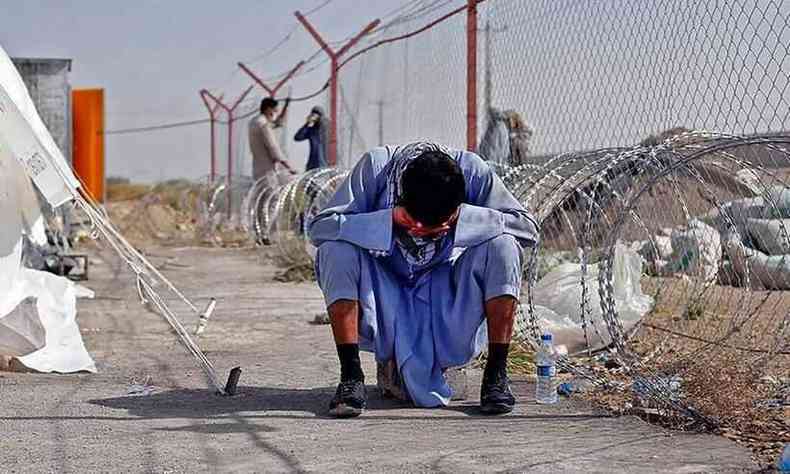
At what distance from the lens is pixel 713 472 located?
11.8ft

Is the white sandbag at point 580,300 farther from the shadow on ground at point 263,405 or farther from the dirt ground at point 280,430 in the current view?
the shadow on ground at point 263,405

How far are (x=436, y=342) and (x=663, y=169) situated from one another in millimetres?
1061

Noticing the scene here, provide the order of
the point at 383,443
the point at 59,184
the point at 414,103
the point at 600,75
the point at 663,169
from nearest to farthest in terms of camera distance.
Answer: the point at 383,443, the point at 663,169, the point at 59,184, the point at 600,75, the point at 414,103

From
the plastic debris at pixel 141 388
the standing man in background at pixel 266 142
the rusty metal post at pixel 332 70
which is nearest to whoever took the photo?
the plastic debris at pixel 141 388

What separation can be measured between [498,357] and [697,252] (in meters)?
3.08

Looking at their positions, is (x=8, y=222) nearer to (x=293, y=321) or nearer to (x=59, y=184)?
(x=59, y=184)

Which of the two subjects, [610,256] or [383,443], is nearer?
[383,443]

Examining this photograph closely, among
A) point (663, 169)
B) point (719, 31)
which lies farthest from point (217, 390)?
point (719, 31)

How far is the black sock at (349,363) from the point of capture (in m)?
4.55

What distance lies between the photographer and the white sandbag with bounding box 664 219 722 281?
7.41 metres

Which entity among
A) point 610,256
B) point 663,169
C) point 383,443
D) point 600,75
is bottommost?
point 383,443

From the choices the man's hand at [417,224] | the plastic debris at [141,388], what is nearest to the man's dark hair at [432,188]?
the man's hand at [417,224]

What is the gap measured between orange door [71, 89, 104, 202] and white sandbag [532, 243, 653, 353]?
10.5 m

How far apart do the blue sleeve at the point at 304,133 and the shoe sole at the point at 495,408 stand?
1099cm
